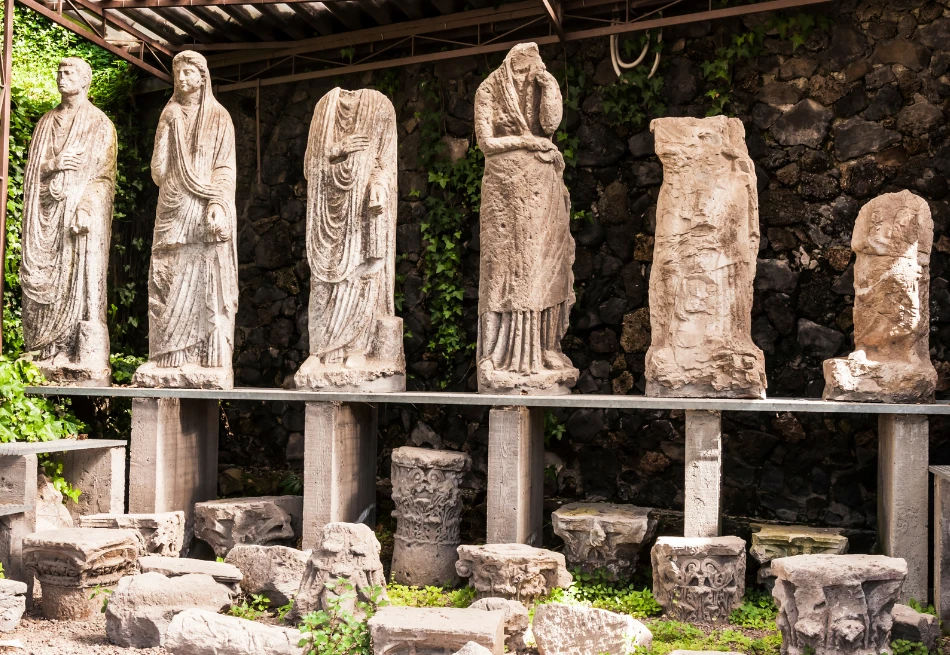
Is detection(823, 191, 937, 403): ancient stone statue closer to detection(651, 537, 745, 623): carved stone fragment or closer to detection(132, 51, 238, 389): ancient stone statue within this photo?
detection(651, 537, 745, 623): carved stone fragment

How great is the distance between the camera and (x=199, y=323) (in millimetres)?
8266

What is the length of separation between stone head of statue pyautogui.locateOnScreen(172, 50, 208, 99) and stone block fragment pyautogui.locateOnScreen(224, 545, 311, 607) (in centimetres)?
376

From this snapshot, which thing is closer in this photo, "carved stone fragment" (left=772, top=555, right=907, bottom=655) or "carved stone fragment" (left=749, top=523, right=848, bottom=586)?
"carved stone fragment" (left=772, top=555, right=907, bottom=655)

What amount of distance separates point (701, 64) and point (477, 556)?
4541 millimetres

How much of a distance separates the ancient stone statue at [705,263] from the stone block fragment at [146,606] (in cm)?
333

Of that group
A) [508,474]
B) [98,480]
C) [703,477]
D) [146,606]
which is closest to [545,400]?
[508,474]

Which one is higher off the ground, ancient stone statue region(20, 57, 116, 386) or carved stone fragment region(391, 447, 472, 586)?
ancient stone statue region(20, 57, 116, 386)

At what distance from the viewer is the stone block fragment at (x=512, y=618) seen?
588 centimetres

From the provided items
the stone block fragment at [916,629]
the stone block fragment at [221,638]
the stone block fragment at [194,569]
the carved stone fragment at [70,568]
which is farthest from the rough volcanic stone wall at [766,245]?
the stone block fragment at [221,638]

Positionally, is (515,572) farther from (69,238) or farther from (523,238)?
(69,238)

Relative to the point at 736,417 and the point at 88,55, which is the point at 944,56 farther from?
the point at 88,55

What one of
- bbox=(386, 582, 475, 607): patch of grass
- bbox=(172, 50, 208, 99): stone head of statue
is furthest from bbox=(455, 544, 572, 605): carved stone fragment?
bbox=(172, 50, 208, 99): stone head of statue

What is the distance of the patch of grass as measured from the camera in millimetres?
6941

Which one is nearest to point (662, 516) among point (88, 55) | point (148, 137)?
point (148, 137)
